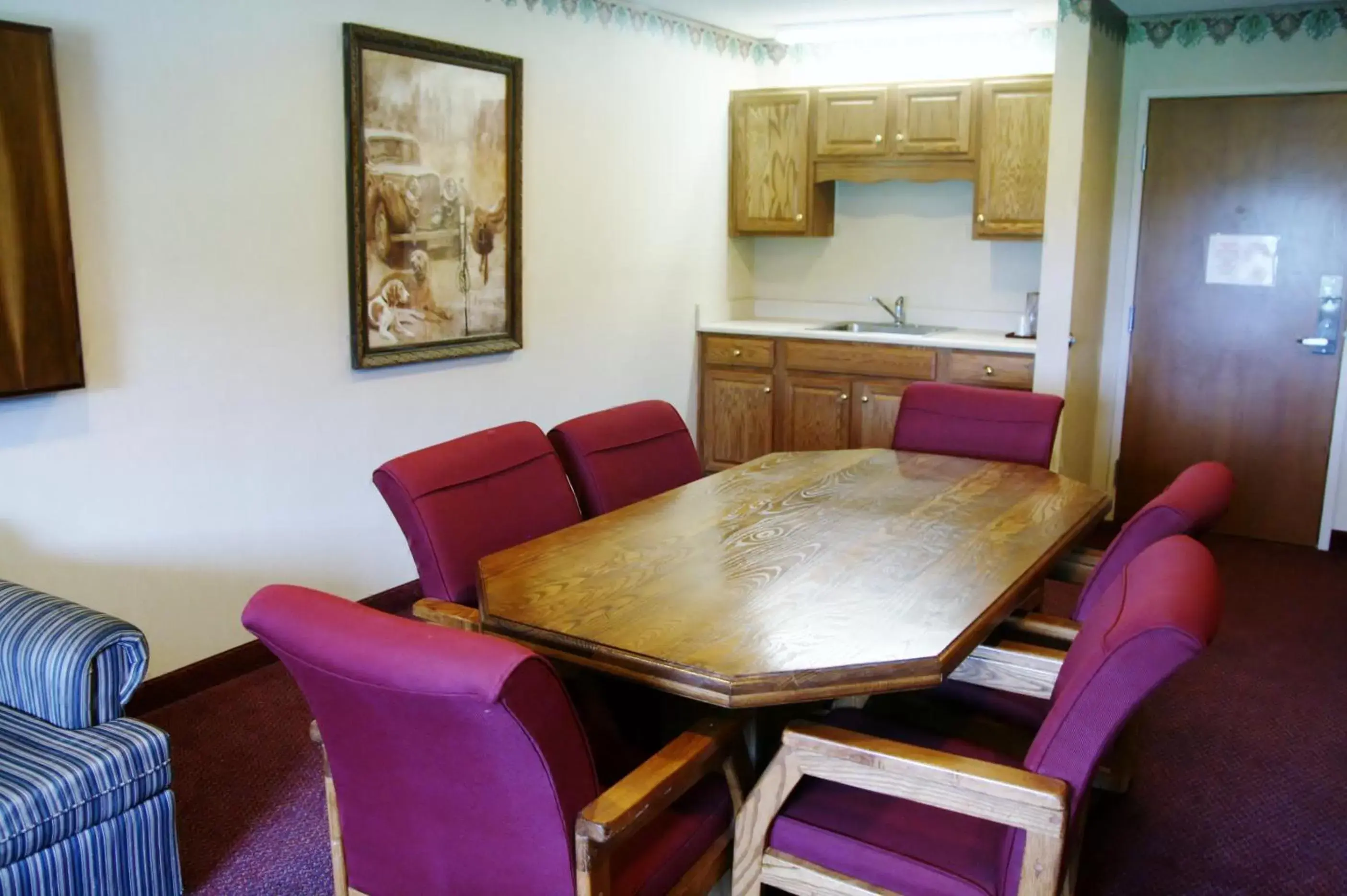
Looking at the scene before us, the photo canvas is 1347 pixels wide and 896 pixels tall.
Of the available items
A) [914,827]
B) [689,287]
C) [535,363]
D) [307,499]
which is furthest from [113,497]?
[689,287]

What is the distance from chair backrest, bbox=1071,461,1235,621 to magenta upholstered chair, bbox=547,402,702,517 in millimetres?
1176

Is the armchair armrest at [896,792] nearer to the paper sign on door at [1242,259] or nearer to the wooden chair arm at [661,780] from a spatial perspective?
the wooden chair arm at [661,780]

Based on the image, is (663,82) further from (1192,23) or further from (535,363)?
(1192,23)

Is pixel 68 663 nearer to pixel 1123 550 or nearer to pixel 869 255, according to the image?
pixel 1123 550

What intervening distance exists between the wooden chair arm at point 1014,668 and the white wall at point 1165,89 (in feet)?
11.1

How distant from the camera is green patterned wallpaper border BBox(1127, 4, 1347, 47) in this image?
4.56 meters

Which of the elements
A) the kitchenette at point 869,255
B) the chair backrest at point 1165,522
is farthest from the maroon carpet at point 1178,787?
the kitchenette at point 869,255

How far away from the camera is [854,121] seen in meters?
5.29

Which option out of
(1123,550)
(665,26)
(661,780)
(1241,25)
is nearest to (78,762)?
(661,780)

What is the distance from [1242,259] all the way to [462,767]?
14.7 ft

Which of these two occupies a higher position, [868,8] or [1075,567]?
[868,8]

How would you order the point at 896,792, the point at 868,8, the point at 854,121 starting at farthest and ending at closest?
the point at 854,121
the point at 868,8
the point at 896,792

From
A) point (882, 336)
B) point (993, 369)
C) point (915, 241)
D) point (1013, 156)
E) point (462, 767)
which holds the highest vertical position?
point (1013, 156)

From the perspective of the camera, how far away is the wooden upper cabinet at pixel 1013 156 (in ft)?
15.8
